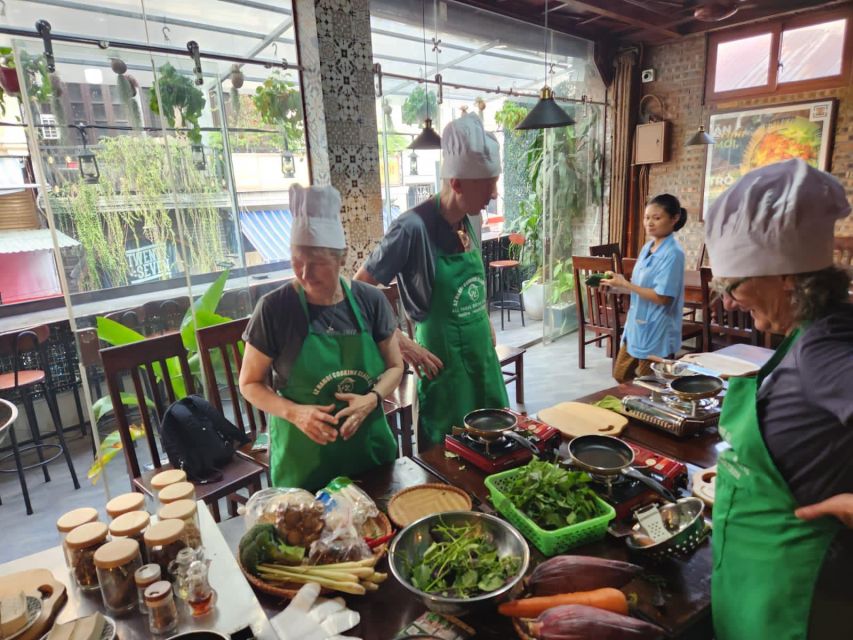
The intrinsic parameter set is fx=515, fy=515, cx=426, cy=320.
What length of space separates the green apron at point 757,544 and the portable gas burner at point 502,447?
590mm

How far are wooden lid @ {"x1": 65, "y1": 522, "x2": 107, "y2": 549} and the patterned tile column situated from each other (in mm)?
2721

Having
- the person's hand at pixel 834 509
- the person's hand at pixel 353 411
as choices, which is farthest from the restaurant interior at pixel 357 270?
the person's hand at pixel 834 509

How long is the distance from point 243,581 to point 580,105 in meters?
6.56

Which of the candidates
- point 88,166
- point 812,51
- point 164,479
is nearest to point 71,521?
point 164,479

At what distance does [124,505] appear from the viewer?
1.21 m

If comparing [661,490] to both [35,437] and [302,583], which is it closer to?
[302,583]

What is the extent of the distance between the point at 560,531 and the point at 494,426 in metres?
0.53

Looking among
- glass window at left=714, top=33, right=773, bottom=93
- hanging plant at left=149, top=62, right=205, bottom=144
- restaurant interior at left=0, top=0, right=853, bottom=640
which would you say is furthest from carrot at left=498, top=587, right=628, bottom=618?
glass window at left=714, top=33, right=773, bottom=93

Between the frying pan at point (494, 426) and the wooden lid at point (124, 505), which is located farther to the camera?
the frying pan at point (494, 426)

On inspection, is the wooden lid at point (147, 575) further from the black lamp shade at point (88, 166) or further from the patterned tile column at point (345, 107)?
the patterned tile column at point (345, 107)

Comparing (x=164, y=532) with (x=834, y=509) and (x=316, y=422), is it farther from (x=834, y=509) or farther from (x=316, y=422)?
(x=834, y=509)

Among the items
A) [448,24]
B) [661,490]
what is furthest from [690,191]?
[661,490]

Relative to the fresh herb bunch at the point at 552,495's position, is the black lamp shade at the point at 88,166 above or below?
above

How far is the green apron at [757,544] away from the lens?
1.01 meters
